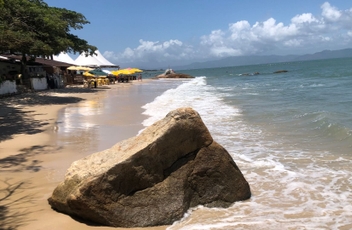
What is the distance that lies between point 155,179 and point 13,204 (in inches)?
80.7

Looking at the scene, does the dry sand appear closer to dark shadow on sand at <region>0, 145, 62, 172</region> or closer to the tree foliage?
dark shadow on sand at <region>0, 145, 62, 172</region>

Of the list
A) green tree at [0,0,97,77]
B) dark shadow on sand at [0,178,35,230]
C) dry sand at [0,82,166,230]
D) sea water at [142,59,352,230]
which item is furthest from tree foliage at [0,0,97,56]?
dark shadow on sand at [0,178,35,230]

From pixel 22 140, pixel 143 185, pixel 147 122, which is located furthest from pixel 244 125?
pixel 143 185

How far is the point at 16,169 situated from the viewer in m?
6.90

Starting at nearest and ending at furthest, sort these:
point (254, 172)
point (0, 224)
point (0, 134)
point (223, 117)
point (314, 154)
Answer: point (0, 224)
point (254, 172)
point (314, 154)
point (0, 134)
point (223, 117)

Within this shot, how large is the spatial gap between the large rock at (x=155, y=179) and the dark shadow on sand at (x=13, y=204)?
16.2 inches

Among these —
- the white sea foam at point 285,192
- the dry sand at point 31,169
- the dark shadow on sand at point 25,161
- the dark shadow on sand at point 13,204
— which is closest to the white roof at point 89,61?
the dry sand at point 31,169

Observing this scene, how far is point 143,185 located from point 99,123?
8.44 m

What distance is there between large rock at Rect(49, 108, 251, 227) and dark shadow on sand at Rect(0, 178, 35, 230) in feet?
1.35

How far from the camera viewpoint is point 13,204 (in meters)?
5.14

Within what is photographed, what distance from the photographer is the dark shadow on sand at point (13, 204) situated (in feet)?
15.1

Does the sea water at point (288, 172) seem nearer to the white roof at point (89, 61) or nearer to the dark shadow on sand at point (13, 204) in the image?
the dark shadow on sand at point (13, 204)

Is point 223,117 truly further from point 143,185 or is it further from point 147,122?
point 143,185

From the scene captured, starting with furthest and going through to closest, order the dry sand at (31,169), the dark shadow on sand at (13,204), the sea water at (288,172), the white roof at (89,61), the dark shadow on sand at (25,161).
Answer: the white roof at (89,61)
the dark shadow on sand at (25,161)
the sea water at (288,172)
the dry sand at (31,169)
the dark shadow on sand at (13,204)
